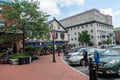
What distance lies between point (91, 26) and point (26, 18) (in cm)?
4596

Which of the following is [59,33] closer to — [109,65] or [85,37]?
[85,37]

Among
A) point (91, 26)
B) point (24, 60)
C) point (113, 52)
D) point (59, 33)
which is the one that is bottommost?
point (24, 60)

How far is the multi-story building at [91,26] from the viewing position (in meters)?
64.3

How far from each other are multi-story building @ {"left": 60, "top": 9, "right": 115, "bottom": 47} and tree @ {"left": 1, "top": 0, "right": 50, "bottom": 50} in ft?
140

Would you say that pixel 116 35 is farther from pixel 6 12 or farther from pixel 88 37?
pixel 6 12

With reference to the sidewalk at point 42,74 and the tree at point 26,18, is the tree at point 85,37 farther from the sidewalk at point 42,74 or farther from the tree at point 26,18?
the sidewalk at point 42,74

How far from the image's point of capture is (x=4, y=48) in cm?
3023

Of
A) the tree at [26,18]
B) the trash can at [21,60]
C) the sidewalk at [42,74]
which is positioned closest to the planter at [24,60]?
the trash can at [21,60]

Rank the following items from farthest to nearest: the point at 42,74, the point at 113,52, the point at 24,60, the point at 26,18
Answer: the point at 26,18 → the point at 24,60 → the point at 42,74 → the point at 113,52

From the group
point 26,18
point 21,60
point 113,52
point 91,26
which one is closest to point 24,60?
point 21,60

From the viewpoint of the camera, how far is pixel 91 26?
65.4 meters

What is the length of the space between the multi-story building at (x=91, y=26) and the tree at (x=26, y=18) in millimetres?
42629

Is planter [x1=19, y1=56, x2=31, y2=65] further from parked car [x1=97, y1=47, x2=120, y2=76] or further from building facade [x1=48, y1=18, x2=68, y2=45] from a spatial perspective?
building facade [x1=48, y1=18, x2=68, y2=45]

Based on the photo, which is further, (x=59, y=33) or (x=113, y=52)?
(x=59, y=33)
